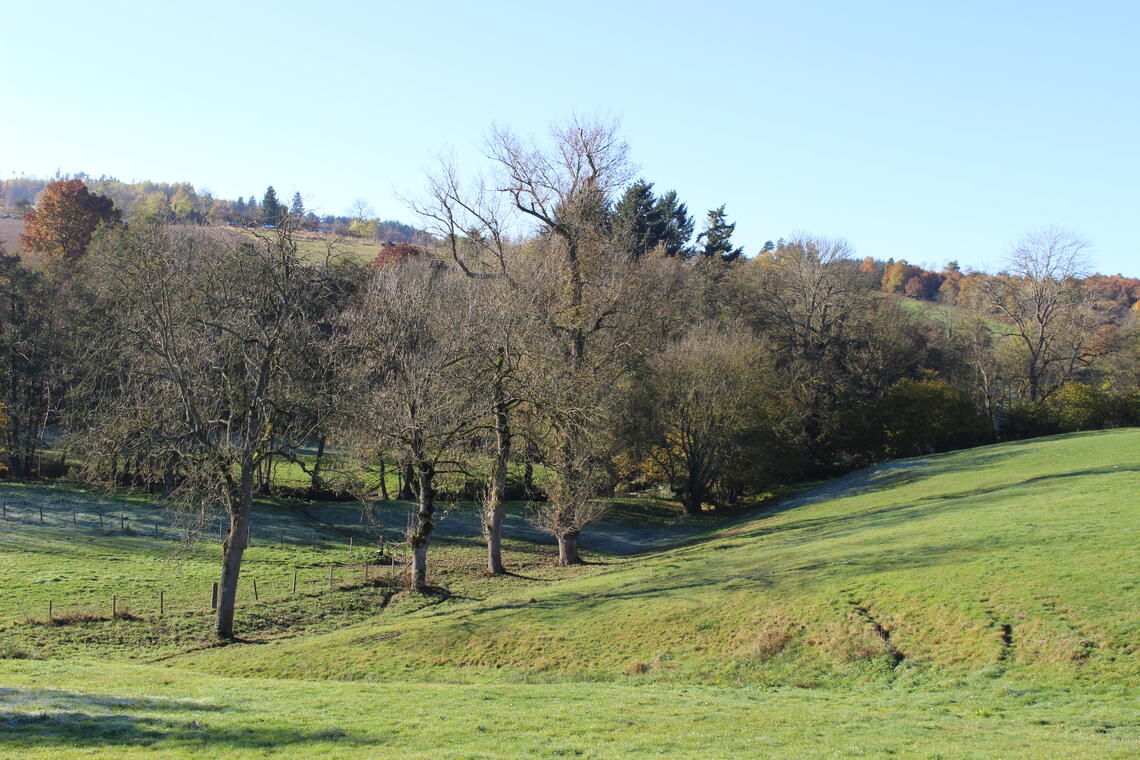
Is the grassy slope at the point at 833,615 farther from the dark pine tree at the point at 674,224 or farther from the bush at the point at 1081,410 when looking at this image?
the dark pine tree at the point at 674,224

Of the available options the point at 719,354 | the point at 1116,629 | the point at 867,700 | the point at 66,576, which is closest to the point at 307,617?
the point at 66,576

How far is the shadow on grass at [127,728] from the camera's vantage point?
40.4ft

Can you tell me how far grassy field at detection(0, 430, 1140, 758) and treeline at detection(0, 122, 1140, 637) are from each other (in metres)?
4.41

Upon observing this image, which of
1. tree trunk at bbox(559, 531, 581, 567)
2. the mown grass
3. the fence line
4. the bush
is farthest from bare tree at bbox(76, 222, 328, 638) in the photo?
the bush

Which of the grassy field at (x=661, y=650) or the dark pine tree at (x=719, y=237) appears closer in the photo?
the grassy field at (x=661, y=650)

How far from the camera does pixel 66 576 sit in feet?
101

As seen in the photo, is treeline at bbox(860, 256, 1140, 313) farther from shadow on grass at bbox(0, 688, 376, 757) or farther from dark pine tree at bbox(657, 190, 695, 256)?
shadow on grass at bbox(0, 688, 376, 757)

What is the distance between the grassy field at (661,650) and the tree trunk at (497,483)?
1415 mm

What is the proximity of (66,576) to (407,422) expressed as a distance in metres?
14.9

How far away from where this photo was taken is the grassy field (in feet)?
43.3

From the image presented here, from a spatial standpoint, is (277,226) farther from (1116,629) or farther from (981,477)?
(981,477)

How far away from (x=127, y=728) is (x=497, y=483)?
75.5 ft

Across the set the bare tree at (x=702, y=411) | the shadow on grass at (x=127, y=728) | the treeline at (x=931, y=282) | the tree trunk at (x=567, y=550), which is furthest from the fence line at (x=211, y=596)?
the treeline at (x=931, y=282)

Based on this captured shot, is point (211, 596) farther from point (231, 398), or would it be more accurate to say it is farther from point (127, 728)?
point (127, 728)
